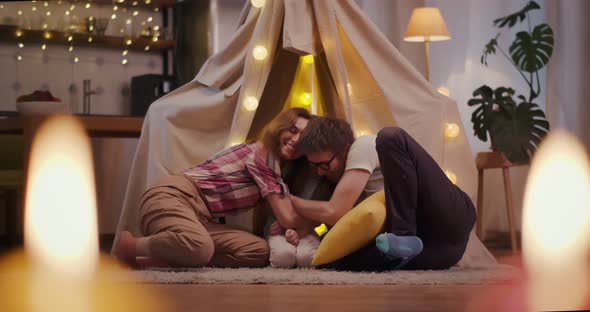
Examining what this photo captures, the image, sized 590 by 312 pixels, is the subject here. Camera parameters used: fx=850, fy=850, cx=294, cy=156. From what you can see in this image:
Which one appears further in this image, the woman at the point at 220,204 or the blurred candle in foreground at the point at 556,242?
the woman at the point at 220,204

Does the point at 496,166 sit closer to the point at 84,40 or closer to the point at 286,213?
the point at 286,213

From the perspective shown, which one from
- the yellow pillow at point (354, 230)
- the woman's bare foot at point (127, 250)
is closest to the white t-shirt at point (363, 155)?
the yellow pillow at point (354, 230)

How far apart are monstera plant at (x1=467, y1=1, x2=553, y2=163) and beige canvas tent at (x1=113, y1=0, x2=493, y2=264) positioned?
0.96 meters

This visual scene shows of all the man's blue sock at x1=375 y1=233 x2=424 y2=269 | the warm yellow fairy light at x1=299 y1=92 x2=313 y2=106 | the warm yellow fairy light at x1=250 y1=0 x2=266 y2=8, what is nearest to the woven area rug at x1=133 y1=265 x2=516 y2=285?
the man's blue sock at x1=375 y1=233 x2=424 y2=269

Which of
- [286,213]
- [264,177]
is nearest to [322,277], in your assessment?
[286,213]

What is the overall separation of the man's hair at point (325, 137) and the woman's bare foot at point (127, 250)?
2.29 ft

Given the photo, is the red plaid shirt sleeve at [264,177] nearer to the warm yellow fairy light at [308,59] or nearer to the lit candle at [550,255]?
the warm yellow fairy light at [308,59]

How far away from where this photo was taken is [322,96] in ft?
12.3

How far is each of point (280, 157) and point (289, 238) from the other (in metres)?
0.33

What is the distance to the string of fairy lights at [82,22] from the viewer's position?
5.39 metres

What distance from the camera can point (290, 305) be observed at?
2053mm

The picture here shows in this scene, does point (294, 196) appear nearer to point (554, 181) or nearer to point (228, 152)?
point (228, 152)

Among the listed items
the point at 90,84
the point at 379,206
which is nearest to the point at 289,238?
the point at 379,206

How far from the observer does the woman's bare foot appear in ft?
10.1
